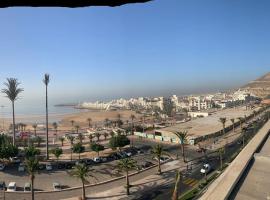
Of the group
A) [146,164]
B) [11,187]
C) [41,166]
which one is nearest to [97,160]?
[146,164]

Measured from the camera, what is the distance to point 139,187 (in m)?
34.2

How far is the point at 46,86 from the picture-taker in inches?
2142

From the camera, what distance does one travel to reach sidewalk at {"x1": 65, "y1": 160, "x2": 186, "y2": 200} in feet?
104

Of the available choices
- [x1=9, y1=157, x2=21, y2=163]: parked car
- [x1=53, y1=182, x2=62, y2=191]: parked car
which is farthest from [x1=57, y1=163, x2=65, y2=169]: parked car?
[x1=53, y1=182, x2=62, y2=191]: parked car

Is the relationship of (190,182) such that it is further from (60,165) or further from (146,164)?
(60,165)

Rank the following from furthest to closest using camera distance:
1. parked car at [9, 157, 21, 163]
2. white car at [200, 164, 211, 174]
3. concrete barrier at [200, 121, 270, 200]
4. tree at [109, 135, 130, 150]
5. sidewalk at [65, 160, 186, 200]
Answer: tree at [109, 135, 130, 150] < parked car at [9, 157, 21, 163] < white car at [200, 164, 211, 174] < sidewalk at [65, 160, 186, 200] < concrete barrier at [200, 121, 270, 200]

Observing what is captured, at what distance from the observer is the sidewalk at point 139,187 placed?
104 ft

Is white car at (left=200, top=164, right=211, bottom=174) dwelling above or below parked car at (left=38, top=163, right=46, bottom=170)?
above

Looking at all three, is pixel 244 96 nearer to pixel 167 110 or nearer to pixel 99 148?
pixel 167 110

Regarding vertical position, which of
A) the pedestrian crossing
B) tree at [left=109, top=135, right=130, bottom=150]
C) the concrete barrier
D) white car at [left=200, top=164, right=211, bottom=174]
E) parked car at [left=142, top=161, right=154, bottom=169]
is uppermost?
the concrete barrier

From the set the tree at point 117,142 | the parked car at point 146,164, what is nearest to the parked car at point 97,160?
the tree at point 117,142

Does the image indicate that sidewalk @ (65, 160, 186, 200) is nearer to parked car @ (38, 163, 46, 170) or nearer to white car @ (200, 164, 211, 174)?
white car @ (200, 164, 211, 174)

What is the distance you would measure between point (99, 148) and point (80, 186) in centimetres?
1426

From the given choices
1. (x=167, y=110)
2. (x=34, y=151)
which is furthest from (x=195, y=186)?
(x=167, y=110)
